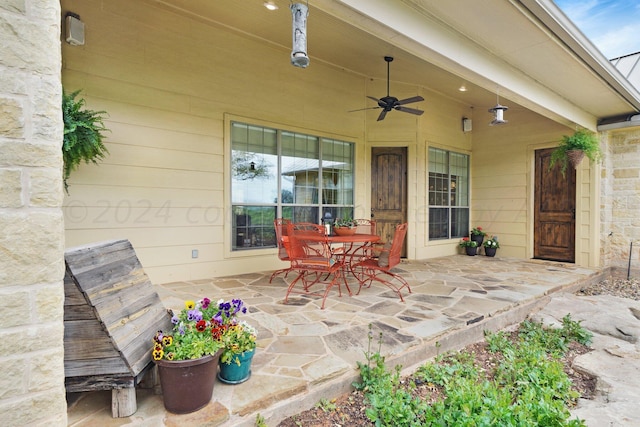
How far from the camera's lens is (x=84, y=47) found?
347cm

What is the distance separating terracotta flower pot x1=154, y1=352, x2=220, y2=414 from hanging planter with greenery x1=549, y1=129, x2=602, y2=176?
608 cm

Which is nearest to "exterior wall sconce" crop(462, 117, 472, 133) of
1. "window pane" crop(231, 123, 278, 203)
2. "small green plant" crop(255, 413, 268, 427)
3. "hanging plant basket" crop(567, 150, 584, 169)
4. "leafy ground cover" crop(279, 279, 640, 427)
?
"hanging plant basket" crop(567, 150, 584, 169)

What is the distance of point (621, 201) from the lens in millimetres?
5645

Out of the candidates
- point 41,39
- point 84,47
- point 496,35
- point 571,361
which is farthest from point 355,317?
A: point 84,47

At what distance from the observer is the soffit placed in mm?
2691

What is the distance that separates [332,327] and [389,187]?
4.02 meters

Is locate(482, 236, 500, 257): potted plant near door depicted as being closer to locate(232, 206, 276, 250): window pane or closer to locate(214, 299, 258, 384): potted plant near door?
locate(232, 206, 276, 250): window pane

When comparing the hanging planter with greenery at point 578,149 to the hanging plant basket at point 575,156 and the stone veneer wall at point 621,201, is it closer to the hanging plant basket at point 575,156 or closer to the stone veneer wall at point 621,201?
the hanging plant basket at point 575,156

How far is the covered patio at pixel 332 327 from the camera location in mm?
1651

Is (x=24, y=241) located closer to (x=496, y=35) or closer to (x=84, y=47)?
(x=84, y=47)

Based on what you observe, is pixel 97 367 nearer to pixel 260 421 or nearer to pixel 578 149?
pixel 260 421

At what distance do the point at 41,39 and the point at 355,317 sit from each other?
2.64 m

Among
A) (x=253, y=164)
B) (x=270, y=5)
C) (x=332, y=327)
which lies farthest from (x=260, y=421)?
(x=270, y=5)

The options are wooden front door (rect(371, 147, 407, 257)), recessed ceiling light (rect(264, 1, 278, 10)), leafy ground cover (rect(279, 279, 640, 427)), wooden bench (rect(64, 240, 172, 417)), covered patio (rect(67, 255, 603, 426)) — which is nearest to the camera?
wooden bench (rect(64, 240, 172, 417))
